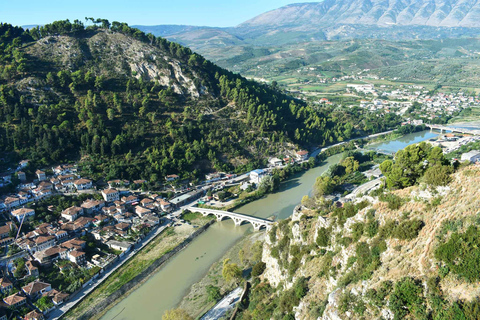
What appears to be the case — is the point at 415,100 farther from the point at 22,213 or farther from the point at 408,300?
the point at 22,213

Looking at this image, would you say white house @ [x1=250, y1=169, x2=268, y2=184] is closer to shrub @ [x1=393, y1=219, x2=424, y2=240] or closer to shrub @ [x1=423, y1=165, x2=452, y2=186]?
shrub @ [x1=423, y1=165, x2=452, y2=186]

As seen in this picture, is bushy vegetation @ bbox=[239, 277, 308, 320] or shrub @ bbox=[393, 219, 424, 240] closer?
shrub @ bbox=[393, 219, 424, 240]

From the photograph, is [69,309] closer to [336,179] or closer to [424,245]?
[424,245]

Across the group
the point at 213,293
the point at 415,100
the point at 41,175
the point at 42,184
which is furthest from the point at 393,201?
the point at 415,100

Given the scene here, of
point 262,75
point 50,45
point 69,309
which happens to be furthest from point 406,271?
point 262,75

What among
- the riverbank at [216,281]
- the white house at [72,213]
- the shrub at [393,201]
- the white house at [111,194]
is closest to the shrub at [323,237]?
the shrub at [393,201]

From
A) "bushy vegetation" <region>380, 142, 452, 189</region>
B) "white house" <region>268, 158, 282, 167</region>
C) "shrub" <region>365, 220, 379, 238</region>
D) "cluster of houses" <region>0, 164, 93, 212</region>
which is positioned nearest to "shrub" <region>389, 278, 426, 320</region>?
"shrub" <region>365, 220, 379, 238</region>
